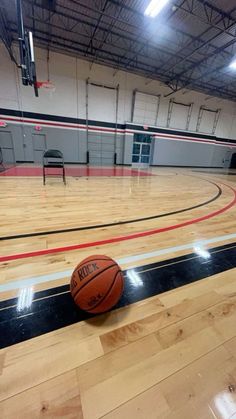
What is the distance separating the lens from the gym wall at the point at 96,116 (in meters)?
11.7

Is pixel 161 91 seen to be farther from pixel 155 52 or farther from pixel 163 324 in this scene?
pixel 163 324

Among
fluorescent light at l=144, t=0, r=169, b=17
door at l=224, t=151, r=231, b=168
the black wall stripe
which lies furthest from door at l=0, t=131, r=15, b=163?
door at l=224, t=151, r=231, b=168

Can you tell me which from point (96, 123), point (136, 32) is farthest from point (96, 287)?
point (96, 123)

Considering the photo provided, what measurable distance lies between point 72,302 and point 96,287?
11.8 inches

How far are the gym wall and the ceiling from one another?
1054mm

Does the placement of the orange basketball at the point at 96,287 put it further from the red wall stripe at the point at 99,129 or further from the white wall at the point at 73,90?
the white wall at the point at 73,90

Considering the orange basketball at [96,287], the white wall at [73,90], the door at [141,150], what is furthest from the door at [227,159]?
the orange basketball at [96,287]

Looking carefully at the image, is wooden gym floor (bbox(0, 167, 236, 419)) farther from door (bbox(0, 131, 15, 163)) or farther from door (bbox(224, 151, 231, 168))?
door (bbox(224, 151, 231, 168))

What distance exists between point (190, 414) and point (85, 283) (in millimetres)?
742

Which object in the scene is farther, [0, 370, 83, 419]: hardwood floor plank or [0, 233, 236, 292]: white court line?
[0, 233, 236, 292]: white court line

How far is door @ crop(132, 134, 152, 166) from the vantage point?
15359 millimetres

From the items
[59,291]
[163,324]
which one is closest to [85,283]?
[59,291]

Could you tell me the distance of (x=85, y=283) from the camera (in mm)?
1183

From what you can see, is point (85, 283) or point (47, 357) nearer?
point (47, 357)
